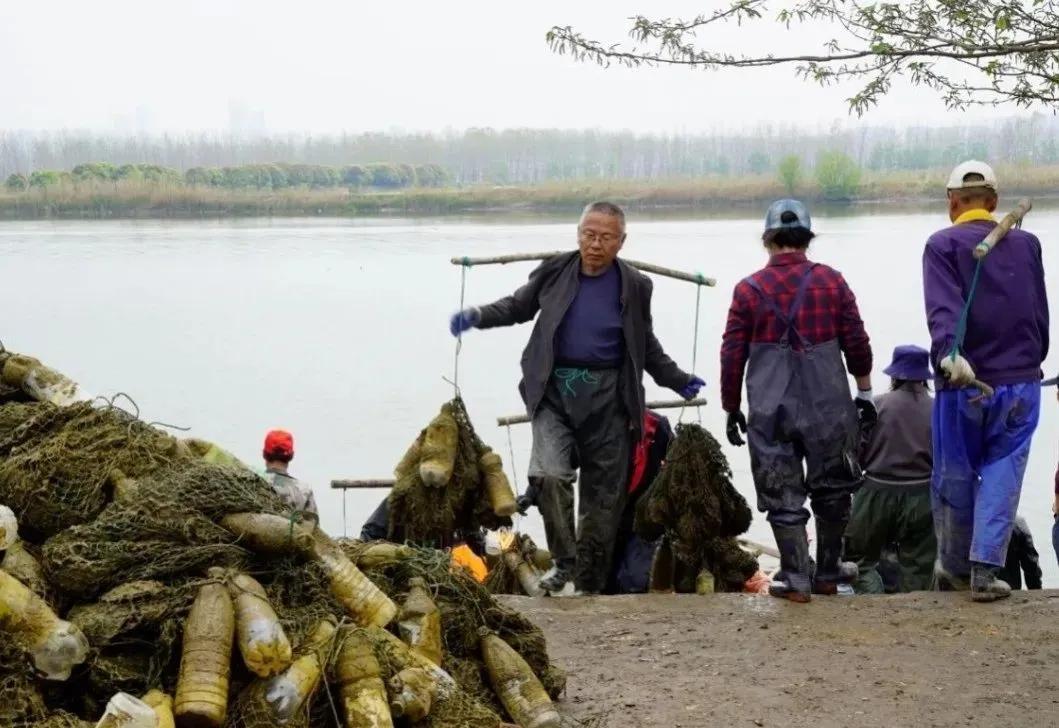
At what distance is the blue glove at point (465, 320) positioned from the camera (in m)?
6.83

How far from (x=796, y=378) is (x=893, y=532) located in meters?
1.75

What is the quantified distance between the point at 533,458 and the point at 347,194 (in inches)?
2336

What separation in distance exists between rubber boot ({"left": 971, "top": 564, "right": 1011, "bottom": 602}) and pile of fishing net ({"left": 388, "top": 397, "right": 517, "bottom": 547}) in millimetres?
2219

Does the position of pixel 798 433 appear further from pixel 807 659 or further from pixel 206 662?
pixel 206 662

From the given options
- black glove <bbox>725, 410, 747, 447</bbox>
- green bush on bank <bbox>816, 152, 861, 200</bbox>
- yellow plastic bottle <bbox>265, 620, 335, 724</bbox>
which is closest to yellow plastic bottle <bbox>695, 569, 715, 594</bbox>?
black glove <bbox>725, 410, 747, 447</bbox>

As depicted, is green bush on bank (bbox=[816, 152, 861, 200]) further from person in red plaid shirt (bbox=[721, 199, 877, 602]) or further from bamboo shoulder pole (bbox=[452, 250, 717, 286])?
person in red plaid shirt (bbox=[721, 199, 877, 602])

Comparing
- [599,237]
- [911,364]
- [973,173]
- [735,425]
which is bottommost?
[735,425]

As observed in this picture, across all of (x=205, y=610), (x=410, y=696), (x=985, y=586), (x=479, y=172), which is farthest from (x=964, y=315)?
(x=479, y=172)

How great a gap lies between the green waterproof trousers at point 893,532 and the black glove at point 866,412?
3.41 feet

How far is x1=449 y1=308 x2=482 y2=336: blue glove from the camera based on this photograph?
22.4 feet

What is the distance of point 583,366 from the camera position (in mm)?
6676

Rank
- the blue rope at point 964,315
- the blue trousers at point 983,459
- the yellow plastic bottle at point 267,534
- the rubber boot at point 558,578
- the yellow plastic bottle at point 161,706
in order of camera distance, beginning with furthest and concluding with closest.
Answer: the rubber boot at point 558,578 < the blue trousers at point 983,459 < the blue rope at point 964,315 < the yellow plastic bottle at point 267,534 < the yellow plastic bottle at point 161,706

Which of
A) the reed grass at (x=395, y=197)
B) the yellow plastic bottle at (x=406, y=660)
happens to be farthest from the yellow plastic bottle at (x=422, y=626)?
the reed grass at (x=395, y=197)

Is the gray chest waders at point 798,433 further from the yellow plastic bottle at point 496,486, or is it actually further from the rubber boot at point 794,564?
the yellow plastic bottle at point 496,486
